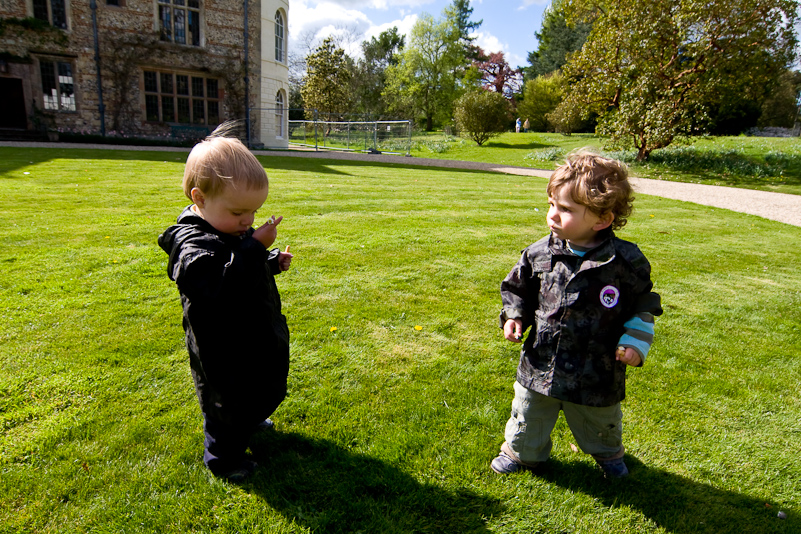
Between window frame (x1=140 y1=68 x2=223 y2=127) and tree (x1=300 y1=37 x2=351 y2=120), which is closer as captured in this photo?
window frame (x1=140 y1=68 x2=223 y2=127)

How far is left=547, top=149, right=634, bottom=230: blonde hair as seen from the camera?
1.96m

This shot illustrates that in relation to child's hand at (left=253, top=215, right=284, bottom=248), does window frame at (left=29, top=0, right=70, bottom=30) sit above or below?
above

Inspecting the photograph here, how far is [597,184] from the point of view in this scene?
199cm

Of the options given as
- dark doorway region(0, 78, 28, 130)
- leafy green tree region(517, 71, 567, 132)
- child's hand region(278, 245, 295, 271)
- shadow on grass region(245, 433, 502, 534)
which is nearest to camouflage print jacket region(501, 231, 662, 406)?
shadow on grass region(245, 433, 502, 534)

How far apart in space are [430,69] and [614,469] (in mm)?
49510

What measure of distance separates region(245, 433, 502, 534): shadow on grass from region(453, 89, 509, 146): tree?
27.6m

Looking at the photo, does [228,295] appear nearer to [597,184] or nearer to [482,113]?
[597,184]

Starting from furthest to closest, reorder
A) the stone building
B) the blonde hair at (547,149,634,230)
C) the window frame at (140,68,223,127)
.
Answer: the window frame at (140,68,223,127)
the stone building
the blonde hair at (547,149,634,230)

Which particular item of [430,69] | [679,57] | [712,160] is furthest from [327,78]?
[712,160]

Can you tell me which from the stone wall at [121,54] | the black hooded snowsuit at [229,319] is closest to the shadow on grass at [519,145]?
the stone wall at [121,54]

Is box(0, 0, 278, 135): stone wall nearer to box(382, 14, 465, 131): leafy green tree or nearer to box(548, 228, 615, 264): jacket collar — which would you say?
box(548, 228, 615, 264): jacket collar

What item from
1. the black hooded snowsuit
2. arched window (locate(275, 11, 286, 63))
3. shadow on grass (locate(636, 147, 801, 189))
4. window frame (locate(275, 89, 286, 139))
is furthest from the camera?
window frame (locate(275, 89, 286, 139))

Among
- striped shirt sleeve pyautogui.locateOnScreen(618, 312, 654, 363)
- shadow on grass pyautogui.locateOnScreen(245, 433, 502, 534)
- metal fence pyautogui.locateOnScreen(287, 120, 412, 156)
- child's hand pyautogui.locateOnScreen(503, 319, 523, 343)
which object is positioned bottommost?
shadow on grass pyautogui.locateOnScreen(245, 433, 502, 534)

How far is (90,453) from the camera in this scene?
2146mm
